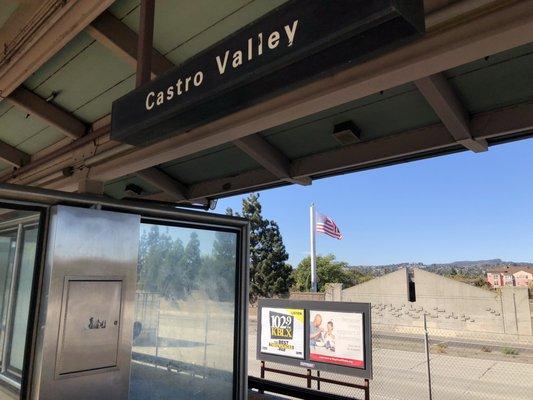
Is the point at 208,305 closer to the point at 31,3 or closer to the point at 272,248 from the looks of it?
the point at 31,3

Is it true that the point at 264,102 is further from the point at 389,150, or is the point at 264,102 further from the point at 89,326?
the point at 89,326

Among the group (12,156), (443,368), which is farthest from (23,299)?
(443,368)

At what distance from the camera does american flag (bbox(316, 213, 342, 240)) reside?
2038 cm

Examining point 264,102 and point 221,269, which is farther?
point 221,269

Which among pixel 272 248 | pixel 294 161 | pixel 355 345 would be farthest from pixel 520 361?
pixel 272 248

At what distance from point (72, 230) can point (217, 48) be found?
4.69ft

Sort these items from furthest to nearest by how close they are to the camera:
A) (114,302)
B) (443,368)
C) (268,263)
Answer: (268,263) < (443,368) < (114,302)

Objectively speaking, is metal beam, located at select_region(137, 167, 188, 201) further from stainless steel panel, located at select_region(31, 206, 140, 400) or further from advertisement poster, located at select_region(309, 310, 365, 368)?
advertisement poster, located at select_region(309, 310, 365, 368)

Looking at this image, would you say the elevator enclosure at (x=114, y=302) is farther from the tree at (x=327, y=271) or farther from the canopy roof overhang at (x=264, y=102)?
the tree at (x=327, y=271)

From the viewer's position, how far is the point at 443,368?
16.4 meters

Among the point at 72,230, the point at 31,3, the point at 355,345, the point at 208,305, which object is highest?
the point at 31,3

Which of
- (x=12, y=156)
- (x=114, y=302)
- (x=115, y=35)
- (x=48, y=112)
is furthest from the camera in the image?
(x=12, y=156)

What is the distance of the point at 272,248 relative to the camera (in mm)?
37156

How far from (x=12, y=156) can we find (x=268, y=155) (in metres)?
3.28
